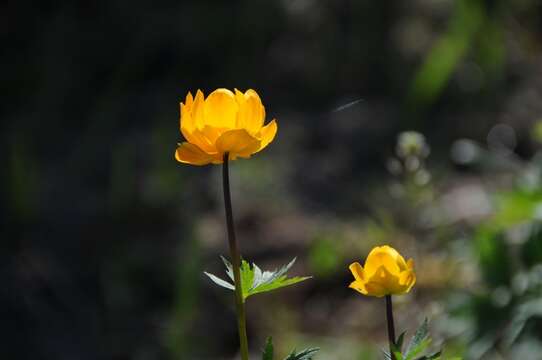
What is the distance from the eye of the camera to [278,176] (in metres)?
3.24

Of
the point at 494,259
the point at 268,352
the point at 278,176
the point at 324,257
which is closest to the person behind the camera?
the point at 268,352

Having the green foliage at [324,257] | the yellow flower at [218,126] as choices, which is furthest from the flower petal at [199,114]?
the green foliage at [324,257]

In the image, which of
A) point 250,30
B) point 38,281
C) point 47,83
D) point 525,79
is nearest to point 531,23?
point 525,79

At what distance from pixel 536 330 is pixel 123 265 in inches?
62.0

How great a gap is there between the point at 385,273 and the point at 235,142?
0.22 m

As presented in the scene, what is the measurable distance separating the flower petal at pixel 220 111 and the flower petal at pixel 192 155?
0.11ft

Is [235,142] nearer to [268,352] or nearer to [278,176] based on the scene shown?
[268,352]

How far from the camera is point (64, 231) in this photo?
3166 mm

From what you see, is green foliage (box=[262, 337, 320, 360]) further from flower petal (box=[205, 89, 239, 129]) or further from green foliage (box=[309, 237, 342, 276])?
green foliage (box=[309, 237, 342, 276])

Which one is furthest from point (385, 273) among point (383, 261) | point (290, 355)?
point (290, 355)

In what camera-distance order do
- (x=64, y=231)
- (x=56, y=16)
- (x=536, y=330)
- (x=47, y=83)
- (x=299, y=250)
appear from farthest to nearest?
1. (x=56, y=16)
2. (x=47, y=83)
3. (x=64, y=231)
4. (x=299, y=250)
5. (x=536, y=330)

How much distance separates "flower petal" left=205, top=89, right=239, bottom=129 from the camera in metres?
0.98

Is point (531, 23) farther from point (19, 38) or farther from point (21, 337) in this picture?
point (21, 337)

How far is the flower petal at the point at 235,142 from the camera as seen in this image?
0.97m
